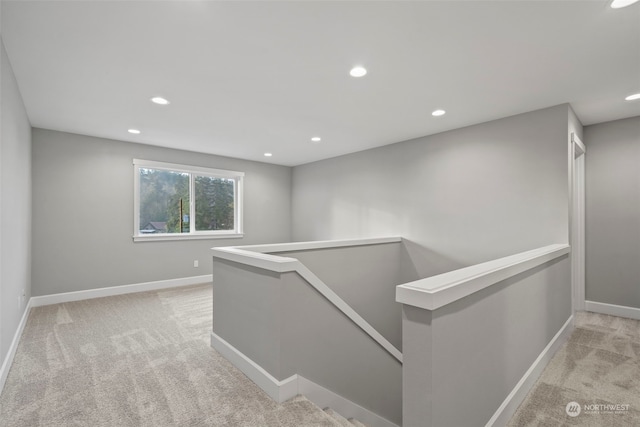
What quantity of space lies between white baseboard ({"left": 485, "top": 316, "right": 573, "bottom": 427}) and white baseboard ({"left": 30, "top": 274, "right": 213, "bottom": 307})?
4860 mm

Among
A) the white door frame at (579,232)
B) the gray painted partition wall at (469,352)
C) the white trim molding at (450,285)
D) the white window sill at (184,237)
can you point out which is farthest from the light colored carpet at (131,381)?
the white door frame at (579,232)

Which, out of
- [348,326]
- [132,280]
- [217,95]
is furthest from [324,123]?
[132,280]

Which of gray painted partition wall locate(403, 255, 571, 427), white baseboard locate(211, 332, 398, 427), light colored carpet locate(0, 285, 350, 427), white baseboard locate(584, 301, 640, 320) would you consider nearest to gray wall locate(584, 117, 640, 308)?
white baseboard locate(584, 301, 640, 320)

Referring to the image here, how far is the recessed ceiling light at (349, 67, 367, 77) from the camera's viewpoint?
2.46m

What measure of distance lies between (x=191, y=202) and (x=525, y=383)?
5.30 metres

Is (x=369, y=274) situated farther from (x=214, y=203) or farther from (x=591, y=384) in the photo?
(x=214, y=203)

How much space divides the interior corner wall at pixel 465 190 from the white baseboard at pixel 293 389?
93.1 inches

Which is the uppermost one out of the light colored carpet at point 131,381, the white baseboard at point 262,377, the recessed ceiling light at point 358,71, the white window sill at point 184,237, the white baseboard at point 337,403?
the recessed ceiling light at point 358,71

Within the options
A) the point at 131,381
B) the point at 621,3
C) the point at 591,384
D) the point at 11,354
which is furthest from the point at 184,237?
the point at 621,3

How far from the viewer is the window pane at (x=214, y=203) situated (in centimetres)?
567

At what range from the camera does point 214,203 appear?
5863mm

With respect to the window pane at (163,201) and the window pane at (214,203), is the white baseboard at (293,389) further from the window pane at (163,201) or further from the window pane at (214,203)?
the window pane at (214,203)

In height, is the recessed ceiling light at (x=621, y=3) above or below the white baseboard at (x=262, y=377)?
above

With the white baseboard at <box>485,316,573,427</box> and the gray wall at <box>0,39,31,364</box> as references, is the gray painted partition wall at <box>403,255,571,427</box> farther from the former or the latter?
the gray wall at <box>0,39,31,364</box>
